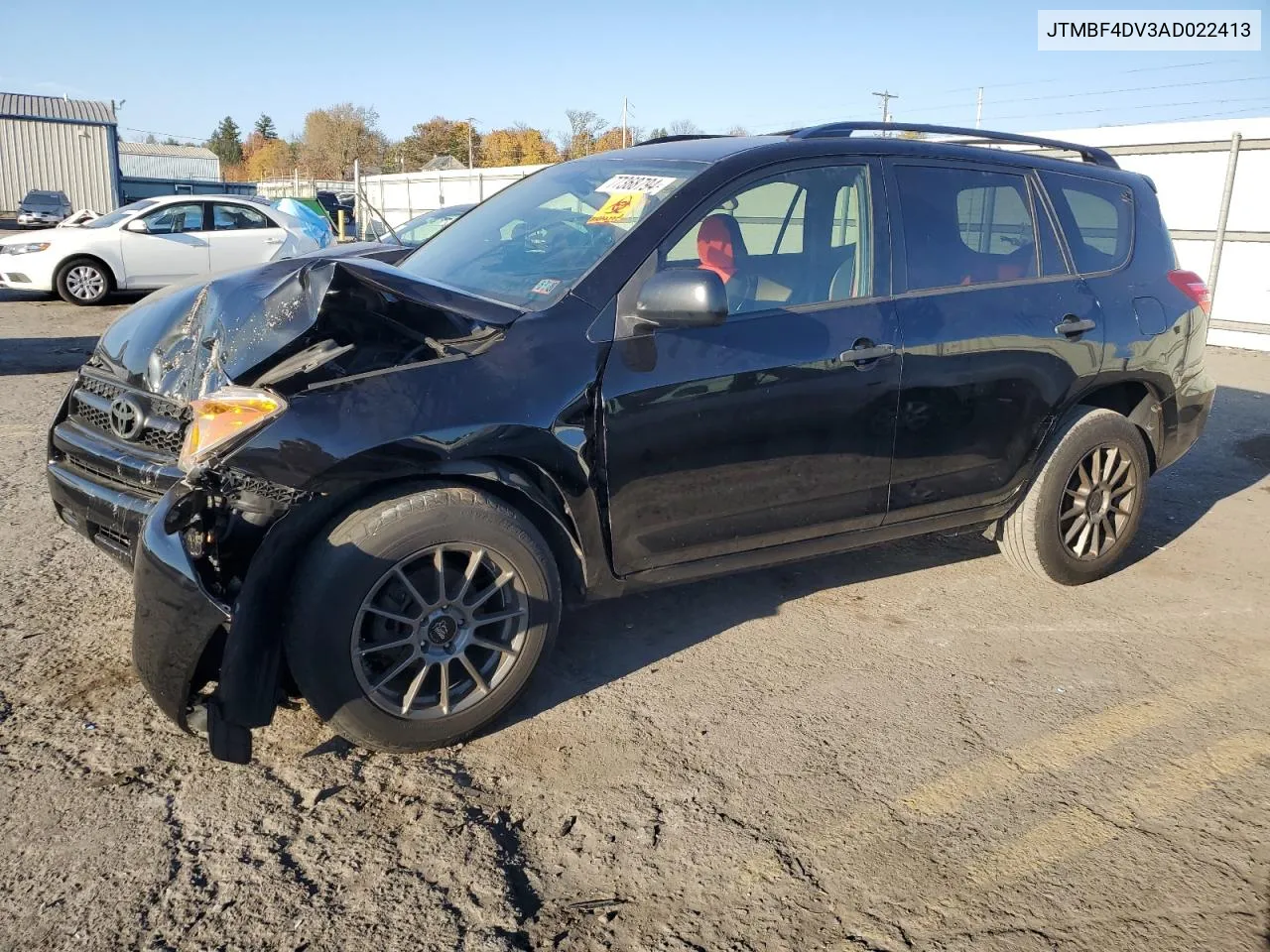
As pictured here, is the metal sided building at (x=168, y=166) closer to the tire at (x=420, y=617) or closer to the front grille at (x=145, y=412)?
the front grille at (x=145, y=412)

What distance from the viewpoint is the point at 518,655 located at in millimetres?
3139

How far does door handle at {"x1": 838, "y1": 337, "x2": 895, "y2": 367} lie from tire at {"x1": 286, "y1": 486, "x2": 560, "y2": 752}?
133 cm

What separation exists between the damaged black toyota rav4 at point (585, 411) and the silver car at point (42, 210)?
3253cm

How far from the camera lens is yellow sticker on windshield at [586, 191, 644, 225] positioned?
3.46 meters

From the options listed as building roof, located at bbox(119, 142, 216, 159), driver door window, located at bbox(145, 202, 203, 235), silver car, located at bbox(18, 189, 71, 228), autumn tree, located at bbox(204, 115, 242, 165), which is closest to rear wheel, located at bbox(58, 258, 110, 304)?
driver door window, located at bbox(145, 202, 203, 235)

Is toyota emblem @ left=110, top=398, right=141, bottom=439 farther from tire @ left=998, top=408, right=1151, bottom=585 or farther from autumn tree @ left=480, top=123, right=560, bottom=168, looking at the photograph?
autumn tree @ left=480, top=123, right=560, bottom=168

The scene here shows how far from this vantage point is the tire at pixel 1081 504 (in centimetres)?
435

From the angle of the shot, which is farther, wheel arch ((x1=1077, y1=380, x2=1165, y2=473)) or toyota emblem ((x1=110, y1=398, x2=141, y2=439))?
wheel arch ((x1=1077, y1=380, x2=1165, y2=473))

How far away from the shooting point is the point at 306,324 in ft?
9.33

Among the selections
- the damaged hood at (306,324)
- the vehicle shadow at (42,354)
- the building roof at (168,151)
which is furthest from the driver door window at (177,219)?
the building roof at (168,151)

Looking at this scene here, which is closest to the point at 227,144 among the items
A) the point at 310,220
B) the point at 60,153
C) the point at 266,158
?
the point at 266,158

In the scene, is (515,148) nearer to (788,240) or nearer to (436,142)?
(436,142)

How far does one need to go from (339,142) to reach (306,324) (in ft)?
270

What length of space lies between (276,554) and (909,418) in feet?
7.67
